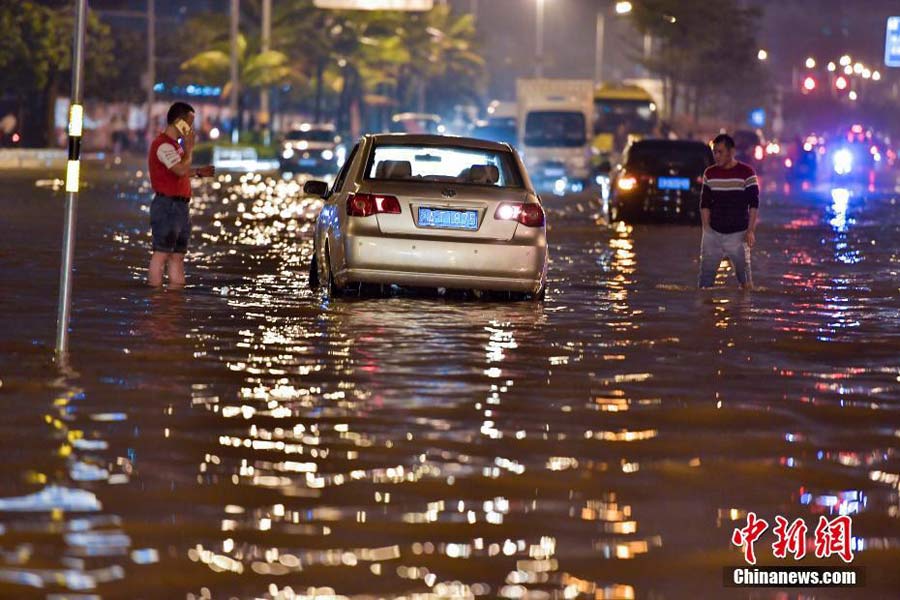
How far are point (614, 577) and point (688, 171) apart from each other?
24.5 meters

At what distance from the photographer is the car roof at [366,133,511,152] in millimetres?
16922

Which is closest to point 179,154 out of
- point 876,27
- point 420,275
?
point 420,275

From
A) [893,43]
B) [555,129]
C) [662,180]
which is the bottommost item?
[662,180]

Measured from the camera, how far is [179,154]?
1673 centimetres

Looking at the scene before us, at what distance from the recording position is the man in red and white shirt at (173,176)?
16719mm

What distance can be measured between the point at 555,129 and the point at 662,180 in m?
24.3

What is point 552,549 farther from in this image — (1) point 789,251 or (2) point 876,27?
(2) point 876,27

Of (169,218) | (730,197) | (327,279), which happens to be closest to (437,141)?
(327,279)

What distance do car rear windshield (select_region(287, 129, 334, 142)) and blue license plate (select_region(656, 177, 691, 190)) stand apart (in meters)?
31.4

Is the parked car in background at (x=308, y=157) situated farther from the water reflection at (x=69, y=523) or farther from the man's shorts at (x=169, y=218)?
the water reflection at (x=69, y=523)

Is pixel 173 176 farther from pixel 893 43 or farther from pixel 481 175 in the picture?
pixel 893 43

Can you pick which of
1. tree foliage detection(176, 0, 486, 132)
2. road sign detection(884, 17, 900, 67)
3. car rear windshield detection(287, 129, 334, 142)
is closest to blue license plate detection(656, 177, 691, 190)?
car rear windshield detection(287, 129, 334, 142)

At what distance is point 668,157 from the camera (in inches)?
1228

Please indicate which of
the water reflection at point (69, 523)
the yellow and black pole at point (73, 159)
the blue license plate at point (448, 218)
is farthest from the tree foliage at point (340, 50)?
the water reflection at point (69, 523)
